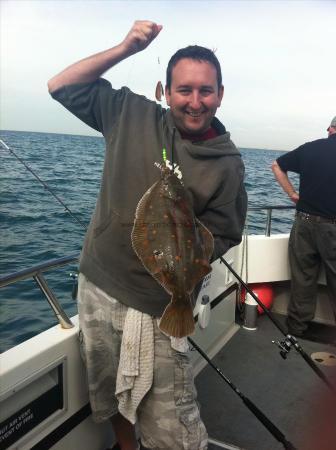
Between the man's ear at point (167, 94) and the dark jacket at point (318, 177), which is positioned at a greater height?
the man's ear at point (167, 94)

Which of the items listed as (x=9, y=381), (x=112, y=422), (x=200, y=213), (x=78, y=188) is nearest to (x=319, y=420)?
(x=200, y=213)

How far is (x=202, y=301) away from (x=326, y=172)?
2006mm

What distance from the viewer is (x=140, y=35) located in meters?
2.16

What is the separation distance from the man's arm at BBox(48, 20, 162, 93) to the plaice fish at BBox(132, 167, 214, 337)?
70cm

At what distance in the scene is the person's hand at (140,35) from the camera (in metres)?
2.16

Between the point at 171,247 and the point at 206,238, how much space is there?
0.24 metres

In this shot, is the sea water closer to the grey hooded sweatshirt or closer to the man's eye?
the grey hooded sweatshirt

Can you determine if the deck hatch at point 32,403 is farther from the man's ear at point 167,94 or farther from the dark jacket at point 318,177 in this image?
the dark jacket at point 318,177

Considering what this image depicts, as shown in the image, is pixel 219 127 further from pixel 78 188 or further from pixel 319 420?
pixel 78 188

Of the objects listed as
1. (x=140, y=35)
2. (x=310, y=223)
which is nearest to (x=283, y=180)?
(x=310, y=223)

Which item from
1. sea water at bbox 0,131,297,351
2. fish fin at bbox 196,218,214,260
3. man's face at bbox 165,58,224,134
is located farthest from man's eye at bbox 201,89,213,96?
sea water at bbox 0,131,297,351

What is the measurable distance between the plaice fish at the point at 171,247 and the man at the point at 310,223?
2894mm

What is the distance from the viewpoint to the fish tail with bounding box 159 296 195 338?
6.70ft

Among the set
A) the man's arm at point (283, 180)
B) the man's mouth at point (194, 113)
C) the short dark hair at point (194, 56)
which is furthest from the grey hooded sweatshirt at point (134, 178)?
the man's arm at point (283, 180)
